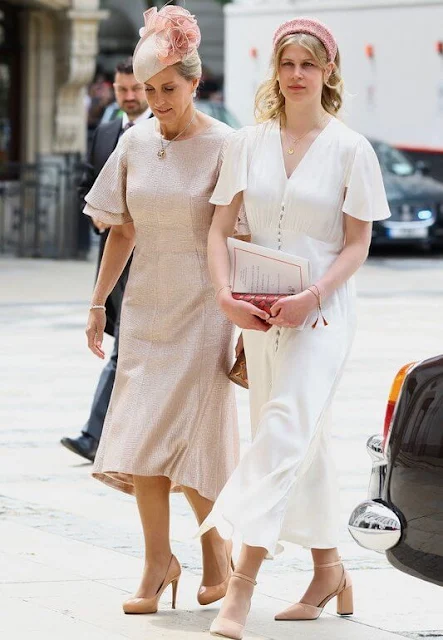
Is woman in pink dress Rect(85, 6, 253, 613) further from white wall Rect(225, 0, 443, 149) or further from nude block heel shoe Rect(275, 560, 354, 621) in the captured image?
white wall Rect(225, 0, 443, 149)

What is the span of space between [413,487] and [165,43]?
165cm

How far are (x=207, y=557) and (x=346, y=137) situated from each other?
4.65 feet

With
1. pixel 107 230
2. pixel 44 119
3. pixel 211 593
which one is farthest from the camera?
pixel 44 119

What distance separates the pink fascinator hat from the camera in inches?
197

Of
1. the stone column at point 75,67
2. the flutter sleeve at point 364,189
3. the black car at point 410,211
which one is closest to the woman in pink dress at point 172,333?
the flutter sleeve at point 364,189

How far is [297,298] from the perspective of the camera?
4.72 metres

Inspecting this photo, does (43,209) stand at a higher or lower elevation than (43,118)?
lower

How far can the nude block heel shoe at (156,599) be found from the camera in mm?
5070

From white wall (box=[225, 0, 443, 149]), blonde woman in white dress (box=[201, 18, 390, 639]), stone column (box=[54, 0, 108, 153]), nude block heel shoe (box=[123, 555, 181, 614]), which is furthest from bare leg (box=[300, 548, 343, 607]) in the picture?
white wall (box=[225, 0, 443, 149])

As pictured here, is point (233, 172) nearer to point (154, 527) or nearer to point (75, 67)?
point (154, 527)

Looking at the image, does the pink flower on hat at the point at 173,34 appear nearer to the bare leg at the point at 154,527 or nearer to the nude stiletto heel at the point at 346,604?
the bare leg at the point at 154,527

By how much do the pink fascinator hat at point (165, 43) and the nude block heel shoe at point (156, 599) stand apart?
156 centimetres

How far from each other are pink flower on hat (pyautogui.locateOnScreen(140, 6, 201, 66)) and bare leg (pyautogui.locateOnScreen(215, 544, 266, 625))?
1.53 metres

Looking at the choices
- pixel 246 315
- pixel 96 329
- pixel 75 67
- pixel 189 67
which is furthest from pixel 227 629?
pixel 75 67
